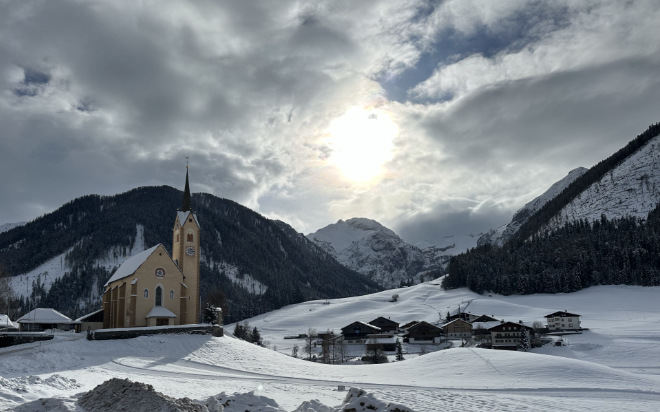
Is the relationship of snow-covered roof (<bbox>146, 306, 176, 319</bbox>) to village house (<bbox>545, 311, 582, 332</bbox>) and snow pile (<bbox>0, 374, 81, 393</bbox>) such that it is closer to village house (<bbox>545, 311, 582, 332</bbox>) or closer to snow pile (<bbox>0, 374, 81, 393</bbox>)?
snow pile (<bbox>0, 374, 81, 393</bbox>)

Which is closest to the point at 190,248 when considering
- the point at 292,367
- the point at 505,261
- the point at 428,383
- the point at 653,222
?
the point at 292,367

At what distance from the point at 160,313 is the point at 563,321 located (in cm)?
7826

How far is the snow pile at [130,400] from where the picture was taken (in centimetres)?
1803

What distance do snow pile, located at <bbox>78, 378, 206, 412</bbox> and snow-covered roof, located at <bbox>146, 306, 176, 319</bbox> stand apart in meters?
43.6

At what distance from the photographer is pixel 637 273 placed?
454ft

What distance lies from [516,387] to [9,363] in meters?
32.7

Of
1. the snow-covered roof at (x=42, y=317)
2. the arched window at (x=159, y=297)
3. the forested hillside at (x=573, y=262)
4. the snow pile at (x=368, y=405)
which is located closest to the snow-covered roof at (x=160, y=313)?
the arched window at (x=159, y=297)

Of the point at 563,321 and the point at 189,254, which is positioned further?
the point at 563,321

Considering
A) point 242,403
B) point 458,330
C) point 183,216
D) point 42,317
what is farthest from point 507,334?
point 242,403

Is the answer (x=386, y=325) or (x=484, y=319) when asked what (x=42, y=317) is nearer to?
(x=386, y=325)

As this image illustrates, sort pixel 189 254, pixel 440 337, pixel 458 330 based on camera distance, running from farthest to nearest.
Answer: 1. pixel 458 330
2. pixel 440 337
3. pixel 189 254

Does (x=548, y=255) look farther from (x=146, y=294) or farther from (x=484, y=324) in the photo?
(x=146, y=294)

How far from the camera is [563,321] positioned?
104 m

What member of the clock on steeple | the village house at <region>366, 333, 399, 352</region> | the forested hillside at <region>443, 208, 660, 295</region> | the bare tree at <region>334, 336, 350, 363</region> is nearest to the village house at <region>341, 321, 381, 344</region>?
the village house at <region>366, 333, 399, 352</region>
